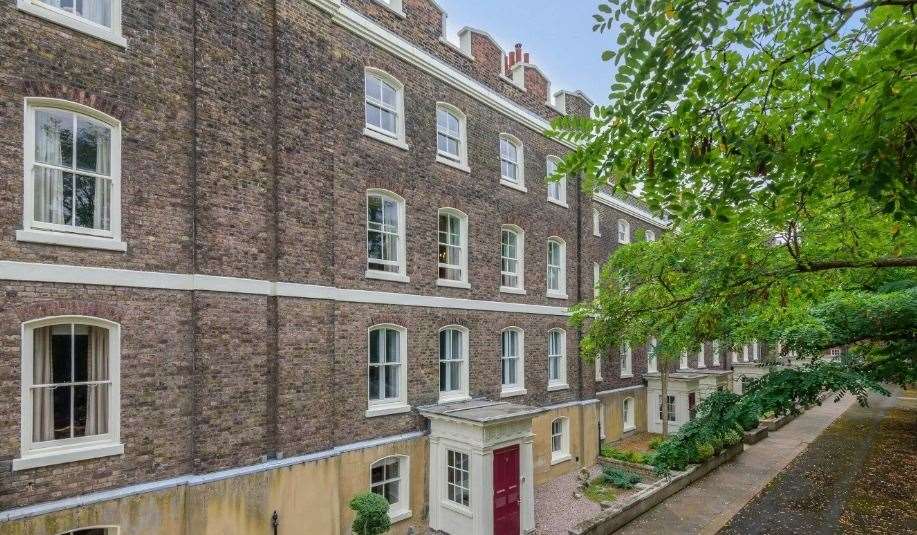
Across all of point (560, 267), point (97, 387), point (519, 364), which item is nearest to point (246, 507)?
point (97, 387)

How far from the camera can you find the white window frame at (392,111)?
12.6m

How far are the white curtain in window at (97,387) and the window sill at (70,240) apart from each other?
138 cm

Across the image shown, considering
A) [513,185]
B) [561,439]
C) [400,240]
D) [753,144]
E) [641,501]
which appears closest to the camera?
[753,144]

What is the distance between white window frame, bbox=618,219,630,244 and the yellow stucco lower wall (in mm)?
17762

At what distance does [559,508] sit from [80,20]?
611 inches

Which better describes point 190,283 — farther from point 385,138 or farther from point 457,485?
point 457,485

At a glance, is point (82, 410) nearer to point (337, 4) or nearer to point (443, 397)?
point (443, 397)

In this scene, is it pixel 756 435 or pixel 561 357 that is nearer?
pixel 561 357

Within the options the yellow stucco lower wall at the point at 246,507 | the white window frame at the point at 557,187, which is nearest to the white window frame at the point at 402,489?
the yellow stucco lower wall at the point at 246,507

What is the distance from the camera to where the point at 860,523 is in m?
12.9

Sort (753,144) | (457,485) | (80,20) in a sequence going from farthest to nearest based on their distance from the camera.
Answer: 1. (457,485)
2. (80,20)
3. (753,144)

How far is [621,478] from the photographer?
16484mm

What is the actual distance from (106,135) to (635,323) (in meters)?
9.61

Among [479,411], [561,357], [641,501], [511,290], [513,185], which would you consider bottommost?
[641,501]
